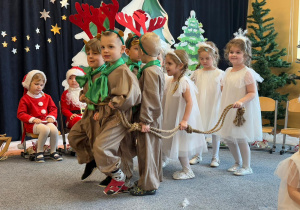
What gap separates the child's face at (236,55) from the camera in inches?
139

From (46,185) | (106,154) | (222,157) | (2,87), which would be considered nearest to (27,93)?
(2,87)

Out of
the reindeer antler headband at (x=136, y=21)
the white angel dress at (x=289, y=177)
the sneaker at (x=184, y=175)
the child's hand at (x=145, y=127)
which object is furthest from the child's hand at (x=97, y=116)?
the white angel dress at (x=289, y=177)

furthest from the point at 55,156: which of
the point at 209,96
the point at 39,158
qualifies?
the point at 209,96

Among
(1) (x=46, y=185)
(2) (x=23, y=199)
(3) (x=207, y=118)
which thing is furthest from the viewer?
(3) (x=207, y=118)

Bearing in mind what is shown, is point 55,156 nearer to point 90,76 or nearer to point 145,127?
point 90,76

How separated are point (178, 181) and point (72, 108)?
1.94 metres

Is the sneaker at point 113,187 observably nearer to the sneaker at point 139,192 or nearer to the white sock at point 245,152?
the sneaker at point 139,192

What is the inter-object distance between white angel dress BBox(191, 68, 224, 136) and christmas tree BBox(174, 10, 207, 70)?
7.43 feet

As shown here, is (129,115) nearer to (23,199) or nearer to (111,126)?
(111,126)

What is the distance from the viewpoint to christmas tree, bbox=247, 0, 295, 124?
241 inches

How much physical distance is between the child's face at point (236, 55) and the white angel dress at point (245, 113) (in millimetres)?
96

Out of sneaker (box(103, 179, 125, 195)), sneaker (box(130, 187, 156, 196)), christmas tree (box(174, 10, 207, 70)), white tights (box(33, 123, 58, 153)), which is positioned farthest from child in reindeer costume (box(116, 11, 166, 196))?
christmas tree (box(174, 10, 207, 70))

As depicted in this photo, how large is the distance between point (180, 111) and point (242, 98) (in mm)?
626

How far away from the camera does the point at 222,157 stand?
4.31 metres
